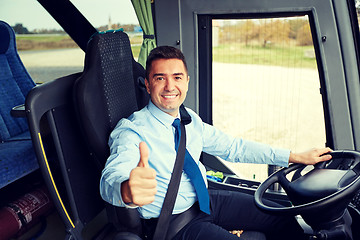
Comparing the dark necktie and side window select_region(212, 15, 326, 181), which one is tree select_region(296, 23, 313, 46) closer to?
side window select_region(212, 15, 326, 181)

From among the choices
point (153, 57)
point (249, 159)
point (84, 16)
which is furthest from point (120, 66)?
point (84, 16)

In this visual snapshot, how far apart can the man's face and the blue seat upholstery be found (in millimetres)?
1416

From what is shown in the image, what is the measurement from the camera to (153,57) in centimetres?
137

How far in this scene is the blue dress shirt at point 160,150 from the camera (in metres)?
1.02

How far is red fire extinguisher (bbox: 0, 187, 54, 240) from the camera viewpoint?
1.95 metres

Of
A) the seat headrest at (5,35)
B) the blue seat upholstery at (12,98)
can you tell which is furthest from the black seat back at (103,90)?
the seat headrest at (5,35)

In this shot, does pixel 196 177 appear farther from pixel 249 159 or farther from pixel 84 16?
pixel 84 16

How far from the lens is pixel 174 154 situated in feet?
4.32

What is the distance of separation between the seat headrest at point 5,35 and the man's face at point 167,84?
202 cm

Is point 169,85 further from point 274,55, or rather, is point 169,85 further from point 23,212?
point 23,212

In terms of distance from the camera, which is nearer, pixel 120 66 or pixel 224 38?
pixel 120 66

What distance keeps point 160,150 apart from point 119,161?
268 mm

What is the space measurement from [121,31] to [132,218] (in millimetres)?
780

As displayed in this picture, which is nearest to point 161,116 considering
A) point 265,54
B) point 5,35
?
point 265,54
